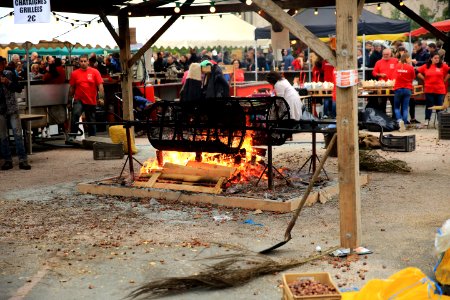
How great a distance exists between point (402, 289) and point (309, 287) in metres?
0.78

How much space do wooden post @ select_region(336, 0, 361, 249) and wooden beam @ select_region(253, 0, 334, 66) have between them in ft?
0.50

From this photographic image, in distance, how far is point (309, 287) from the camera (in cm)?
546

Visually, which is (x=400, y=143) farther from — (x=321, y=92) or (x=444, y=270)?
(x=444, y=270)

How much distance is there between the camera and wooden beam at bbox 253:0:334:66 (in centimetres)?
747

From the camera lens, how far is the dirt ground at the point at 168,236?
6.70 metres

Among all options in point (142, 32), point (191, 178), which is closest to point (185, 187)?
point (191, 178)

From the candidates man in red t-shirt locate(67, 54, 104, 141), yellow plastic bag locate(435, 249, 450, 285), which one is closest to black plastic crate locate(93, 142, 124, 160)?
man in red t-shirt locate(67, 54, 104, 141)

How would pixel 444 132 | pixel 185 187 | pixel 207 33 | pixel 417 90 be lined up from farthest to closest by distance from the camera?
pixel 207 33
pixel 417 90
pixel 444 132
pixel 185 187

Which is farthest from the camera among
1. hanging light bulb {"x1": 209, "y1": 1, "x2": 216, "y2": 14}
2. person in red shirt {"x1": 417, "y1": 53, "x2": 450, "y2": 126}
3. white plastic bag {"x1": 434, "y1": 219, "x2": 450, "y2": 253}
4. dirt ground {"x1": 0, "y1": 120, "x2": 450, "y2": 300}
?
person in red shirt {"x1": 417, "y1": 53, "x2": 450, "y2": 126}

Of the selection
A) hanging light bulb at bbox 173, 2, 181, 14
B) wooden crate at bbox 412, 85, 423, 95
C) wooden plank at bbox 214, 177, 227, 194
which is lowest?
wooden plank at bbox 214, 177, 227, 194

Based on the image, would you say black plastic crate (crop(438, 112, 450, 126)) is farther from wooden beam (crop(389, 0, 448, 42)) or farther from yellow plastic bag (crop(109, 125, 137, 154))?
yellow plastic bag (crop(109, 125, 137, 154))

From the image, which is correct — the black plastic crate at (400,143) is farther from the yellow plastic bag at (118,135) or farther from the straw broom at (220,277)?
the straw broom at (220,277)

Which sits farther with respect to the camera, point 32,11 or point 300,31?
point 32,11

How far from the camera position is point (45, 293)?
6.44 m
